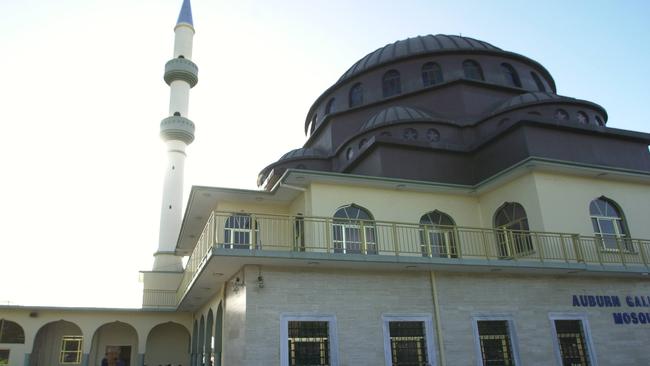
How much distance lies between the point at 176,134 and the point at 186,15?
9.81 meters

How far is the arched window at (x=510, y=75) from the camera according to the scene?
22875mm

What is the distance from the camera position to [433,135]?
19.3 meters

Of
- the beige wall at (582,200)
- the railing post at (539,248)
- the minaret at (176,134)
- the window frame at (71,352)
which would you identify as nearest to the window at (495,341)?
the railing post at (539,248)

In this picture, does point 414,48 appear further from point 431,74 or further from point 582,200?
point 582,200

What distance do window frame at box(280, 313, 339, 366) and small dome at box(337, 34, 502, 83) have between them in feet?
51.4

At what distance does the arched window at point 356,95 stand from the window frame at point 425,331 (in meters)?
14.1

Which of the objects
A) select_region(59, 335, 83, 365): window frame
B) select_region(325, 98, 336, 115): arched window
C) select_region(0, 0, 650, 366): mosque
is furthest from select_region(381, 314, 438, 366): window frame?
select_region(59, 335, 83, 365): window frame

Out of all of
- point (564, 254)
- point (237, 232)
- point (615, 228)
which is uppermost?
point (237, 232)

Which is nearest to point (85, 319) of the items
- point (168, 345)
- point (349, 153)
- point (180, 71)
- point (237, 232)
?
point (168, 345)

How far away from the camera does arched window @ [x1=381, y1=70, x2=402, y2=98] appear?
2297 cm

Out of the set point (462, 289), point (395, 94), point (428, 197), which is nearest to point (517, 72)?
point (395, 94)

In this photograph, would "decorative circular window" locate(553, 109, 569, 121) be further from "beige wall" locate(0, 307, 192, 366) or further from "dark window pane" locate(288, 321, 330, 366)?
"beige wall" locate(0, 307, 192, 366)

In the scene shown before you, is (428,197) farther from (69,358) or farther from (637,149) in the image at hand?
A: (69,358)

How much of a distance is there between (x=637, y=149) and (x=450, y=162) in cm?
642
